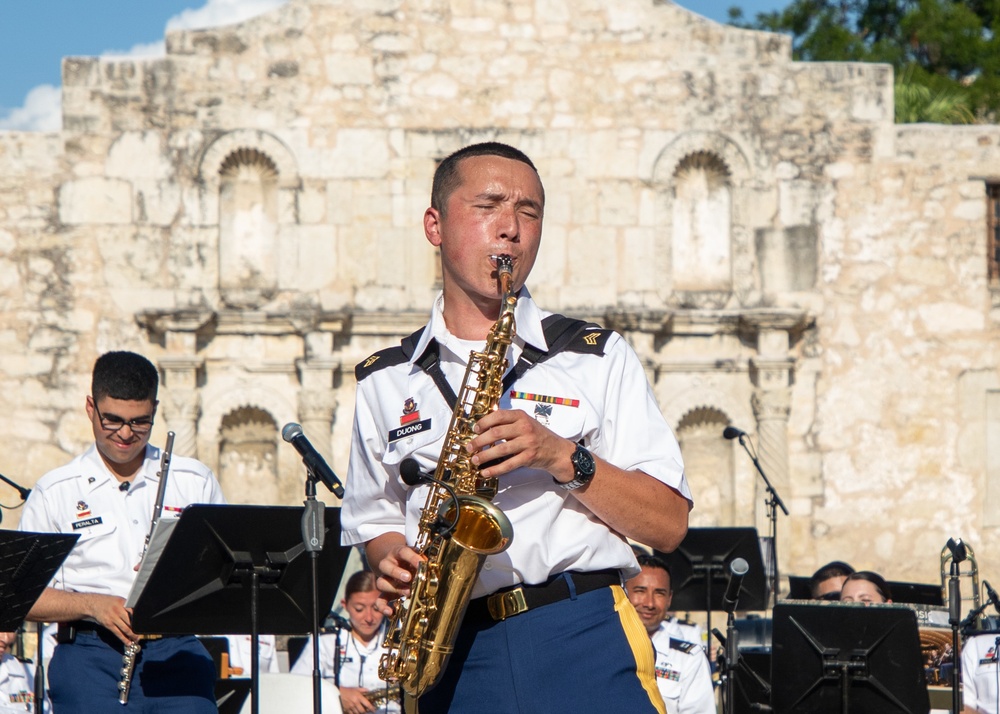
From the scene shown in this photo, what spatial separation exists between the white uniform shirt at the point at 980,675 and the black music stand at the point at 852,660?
144 centimetres

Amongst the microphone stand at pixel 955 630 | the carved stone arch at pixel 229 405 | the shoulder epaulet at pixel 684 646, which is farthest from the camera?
the carved stone arch at pixel 229 405

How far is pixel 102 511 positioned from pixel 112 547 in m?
0.16

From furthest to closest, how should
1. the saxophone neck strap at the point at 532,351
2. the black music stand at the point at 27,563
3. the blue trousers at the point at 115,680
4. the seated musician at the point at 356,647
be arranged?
the seated musician at the point at 356,647
the blue trousers at the point at 115,680
the black music stand at the point at 27,563
the saxophone neck strap at the point at 532,351

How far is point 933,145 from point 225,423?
8.43m

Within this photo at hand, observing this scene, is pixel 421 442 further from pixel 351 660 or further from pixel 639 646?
pixel 351 660

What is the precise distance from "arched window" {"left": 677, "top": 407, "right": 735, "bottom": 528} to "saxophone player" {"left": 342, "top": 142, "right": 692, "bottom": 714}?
39.3ft

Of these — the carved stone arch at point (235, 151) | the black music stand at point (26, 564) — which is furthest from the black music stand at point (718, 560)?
the carved stone arch at point (235, 151)

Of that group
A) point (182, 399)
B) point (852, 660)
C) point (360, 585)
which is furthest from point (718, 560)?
point (182, 399)

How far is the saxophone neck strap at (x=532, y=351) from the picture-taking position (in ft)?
12.6

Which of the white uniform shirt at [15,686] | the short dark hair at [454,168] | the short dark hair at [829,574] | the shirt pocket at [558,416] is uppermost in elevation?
the short dark hair at [454,168]

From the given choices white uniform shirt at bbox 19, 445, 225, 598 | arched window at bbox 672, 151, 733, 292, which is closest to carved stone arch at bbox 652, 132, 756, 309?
arched window at bbox 672, 151, 733, 292

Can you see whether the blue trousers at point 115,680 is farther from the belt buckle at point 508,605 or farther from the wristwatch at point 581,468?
the wristwatch at point 581,468

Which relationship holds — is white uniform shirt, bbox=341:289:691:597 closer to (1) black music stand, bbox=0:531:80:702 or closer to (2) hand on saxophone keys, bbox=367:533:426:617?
(2) hand on saxophone keys, bbox=367:533:426:617

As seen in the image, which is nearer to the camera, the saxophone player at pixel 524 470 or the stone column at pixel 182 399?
the saxophone player at pixel 524 470
